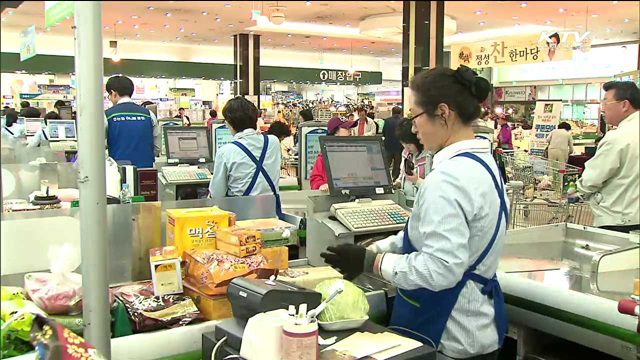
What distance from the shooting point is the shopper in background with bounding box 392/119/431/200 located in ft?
13.6

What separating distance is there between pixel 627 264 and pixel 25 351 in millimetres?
2202

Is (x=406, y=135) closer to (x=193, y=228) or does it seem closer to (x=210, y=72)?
(x=193, y=228)

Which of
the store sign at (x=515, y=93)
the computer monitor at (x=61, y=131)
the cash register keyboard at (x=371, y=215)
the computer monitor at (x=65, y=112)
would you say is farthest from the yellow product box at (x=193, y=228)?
the store sign at (x=515, y=93)

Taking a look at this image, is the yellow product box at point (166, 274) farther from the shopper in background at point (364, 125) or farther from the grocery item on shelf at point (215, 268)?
the shopper in background at point (364, 125)

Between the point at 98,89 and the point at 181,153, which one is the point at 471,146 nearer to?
the point at 98,89

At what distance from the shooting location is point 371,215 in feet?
10.2

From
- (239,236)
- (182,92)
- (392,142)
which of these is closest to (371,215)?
(239,236)

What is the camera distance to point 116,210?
2580 millimetres

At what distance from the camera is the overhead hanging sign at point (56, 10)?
1.35 m

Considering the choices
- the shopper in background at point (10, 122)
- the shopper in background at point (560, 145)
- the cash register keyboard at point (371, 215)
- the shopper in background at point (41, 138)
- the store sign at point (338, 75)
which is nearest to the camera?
the shopper in background at point (10, 122)

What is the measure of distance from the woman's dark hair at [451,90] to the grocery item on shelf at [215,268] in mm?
919

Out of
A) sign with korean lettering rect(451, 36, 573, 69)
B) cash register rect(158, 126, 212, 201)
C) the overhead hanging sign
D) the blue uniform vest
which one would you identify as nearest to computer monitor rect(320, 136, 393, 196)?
the overhead hanging sign

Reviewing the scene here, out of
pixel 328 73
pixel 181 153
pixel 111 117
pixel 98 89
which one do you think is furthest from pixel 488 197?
pixel 328 73

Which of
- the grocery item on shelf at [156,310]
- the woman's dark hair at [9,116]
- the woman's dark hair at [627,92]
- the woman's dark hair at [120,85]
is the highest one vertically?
the woman's dark hair at [120,85]
